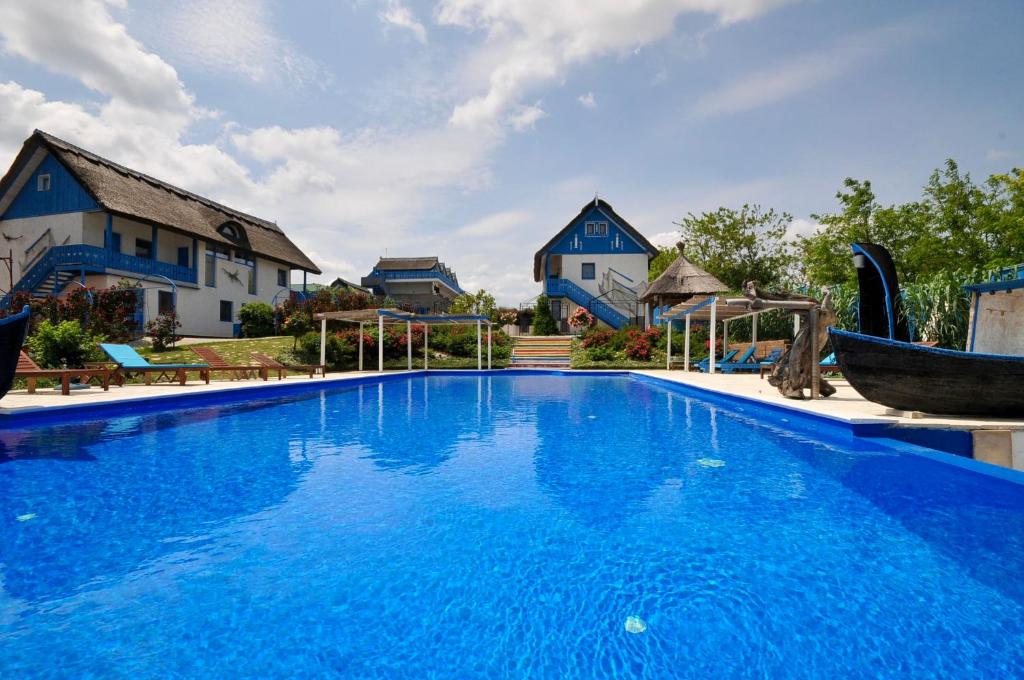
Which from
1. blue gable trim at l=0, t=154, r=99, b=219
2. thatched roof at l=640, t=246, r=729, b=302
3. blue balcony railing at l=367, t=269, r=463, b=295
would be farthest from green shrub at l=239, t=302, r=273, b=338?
blue balcony railing at l=367, t=269, r=463, b=295

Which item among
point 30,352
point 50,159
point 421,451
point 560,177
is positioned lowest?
point 421,451

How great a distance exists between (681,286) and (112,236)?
90.7 feet

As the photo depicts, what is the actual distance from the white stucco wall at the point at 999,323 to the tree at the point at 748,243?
87.3 ft

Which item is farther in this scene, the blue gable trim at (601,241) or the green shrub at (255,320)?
the blue gable trim at (601,241)

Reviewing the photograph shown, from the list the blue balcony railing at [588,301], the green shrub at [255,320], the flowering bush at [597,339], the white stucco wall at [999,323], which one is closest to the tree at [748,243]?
the blue balcony railing at [588,301]

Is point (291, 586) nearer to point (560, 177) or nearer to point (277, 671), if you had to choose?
point (277, 671)

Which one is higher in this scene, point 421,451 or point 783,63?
point 783,63

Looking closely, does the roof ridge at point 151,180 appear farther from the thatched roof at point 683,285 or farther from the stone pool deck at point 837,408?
the thatched roof at point 683,285

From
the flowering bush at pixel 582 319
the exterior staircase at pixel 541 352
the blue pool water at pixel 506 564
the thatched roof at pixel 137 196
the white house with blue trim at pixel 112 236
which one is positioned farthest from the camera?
the flowering bush at pixel 582 319

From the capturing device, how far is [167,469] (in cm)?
482

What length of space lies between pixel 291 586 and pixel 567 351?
21.4 metres

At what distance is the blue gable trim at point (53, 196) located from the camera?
69.2 feet

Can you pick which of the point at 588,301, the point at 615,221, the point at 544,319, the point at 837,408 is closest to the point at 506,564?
the point at 837,408

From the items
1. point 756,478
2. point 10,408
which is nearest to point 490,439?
point 756,478
